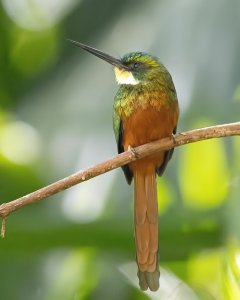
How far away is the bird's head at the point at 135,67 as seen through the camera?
9.71 feet

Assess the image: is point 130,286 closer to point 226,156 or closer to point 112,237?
point 112,237

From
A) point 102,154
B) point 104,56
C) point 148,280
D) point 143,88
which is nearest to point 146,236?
point 148,280

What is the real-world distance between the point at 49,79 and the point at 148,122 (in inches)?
17.0

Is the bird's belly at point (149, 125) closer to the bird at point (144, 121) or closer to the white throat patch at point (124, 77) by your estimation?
the bird at point (144, 121)

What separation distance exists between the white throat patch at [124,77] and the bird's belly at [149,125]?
0.52 ft

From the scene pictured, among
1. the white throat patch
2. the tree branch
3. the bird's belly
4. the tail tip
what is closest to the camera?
the tree branch

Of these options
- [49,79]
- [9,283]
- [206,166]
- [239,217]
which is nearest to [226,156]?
[239,217]

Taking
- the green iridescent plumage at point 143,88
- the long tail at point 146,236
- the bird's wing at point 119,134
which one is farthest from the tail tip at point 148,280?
the green iridescent plumage at point 143,88

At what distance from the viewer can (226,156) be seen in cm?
283

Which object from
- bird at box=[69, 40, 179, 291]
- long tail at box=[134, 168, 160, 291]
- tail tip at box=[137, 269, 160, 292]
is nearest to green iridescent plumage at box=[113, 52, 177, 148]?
bird at box=[69, 40, 179, 291]

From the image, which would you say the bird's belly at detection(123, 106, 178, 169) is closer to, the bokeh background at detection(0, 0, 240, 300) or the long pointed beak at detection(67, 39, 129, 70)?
the bokeh background at detection(0, 0, 240, 300)

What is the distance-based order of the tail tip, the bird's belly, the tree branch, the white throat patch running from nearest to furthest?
the tree branch → the tail tip → the bird's belly → the white throat patch

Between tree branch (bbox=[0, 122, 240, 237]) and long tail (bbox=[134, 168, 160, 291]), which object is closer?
tree branch (bbox=[0, 122, 240, 237])

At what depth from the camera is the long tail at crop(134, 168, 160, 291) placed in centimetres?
257
